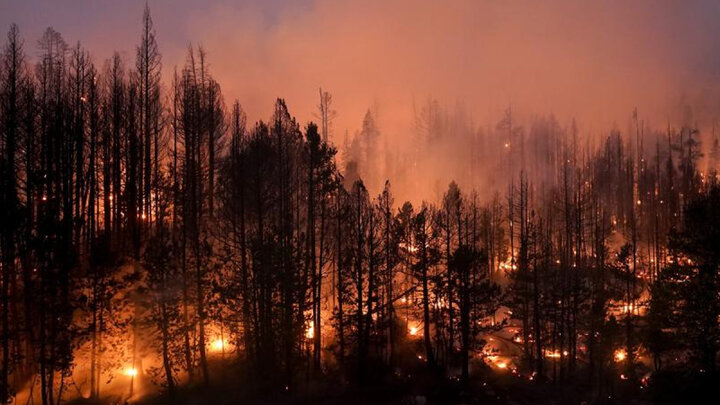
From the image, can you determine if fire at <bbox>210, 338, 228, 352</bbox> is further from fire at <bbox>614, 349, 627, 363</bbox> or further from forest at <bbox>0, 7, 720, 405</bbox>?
fire at <bbox>614, 349, 627, 363</bbox>

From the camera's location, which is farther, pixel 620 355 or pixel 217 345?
pixel 620 355

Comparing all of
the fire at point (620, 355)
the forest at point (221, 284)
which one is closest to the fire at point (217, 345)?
the forest at point (221, 284)

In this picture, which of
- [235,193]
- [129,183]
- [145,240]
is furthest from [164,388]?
[129,183]

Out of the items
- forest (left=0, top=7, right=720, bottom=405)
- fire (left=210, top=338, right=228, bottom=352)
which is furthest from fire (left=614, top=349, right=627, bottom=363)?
fire (left=210, top=338, right=228, bottom=352)

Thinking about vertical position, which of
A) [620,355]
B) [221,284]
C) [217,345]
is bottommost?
[620,355]

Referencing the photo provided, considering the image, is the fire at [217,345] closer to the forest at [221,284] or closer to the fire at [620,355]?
the forest at [221,284]

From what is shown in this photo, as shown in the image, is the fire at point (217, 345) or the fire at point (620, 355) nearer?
the fire at point (217, 345)

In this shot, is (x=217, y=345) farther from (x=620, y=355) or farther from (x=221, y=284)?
(x=620, y=355)

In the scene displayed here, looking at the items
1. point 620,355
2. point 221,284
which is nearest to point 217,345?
point 221,284

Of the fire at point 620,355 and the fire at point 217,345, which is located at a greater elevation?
the fire at point 217,345

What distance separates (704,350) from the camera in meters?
24.1

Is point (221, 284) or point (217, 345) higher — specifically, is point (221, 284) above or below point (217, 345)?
above

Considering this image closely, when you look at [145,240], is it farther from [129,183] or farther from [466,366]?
[466,366]

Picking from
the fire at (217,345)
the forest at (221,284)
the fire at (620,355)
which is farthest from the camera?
the fire at (620,355)
